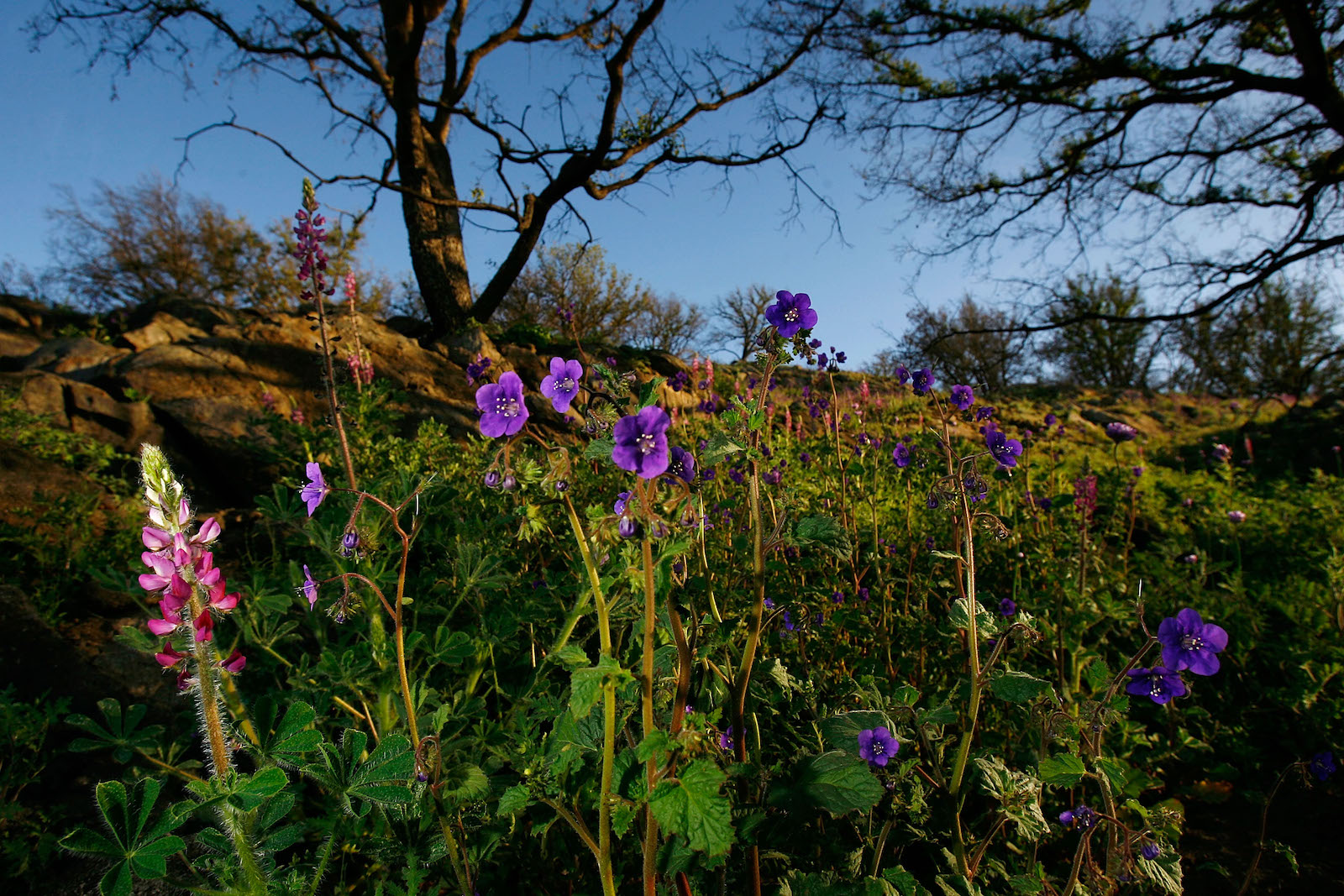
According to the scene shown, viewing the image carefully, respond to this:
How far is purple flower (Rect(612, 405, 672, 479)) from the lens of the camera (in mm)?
934

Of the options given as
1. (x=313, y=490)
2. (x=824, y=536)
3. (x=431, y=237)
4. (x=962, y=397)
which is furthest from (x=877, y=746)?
(x=431, y=237)

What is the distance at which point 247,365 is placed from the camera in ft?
19.9

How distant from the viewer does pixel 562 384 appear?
1169 mm

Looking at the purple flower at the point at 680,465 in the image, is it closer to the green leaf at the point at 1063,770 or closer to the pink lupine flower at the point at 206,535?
the pink lupine flower at the point at 206,535

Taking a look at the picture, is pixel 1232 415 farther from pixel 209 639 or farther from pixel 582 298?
pixel 582 298

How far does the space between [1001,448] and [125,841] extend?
220cm

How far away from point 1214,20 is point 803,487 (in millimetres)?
11585

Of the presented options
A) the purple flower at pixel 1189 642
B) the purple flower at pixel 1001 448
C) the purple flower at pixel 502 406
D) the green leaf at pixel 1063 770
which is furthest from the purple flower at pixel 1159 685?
the purple flower at pixel 502 406

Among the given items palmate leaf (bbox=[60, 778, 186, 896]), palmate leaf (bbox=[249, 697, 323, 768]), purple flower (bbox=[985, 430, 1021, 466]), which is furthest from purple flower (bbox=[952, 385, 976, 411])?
palmate leaf (bbox=[60, 778, 186, 896])

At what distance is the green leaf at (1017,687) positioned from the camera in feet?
4.14

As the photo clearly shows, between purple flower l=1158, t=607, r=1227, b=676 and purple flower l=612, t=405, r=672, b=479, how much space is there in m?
1.22

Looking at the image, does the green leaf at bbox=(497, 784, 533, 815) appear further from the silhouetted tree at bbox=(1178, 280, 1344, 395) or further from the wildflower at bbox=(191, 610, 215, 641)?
the silhouetted tree at bbox=(1178, 280, 1344, 395)

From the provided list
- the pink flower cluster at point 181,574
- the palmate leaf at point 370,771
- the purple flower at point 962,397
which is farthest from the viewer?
the purple flower at point 962,397

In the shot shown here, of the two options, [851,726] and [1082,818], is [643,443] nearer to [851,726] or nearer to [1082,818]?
[851,726]
